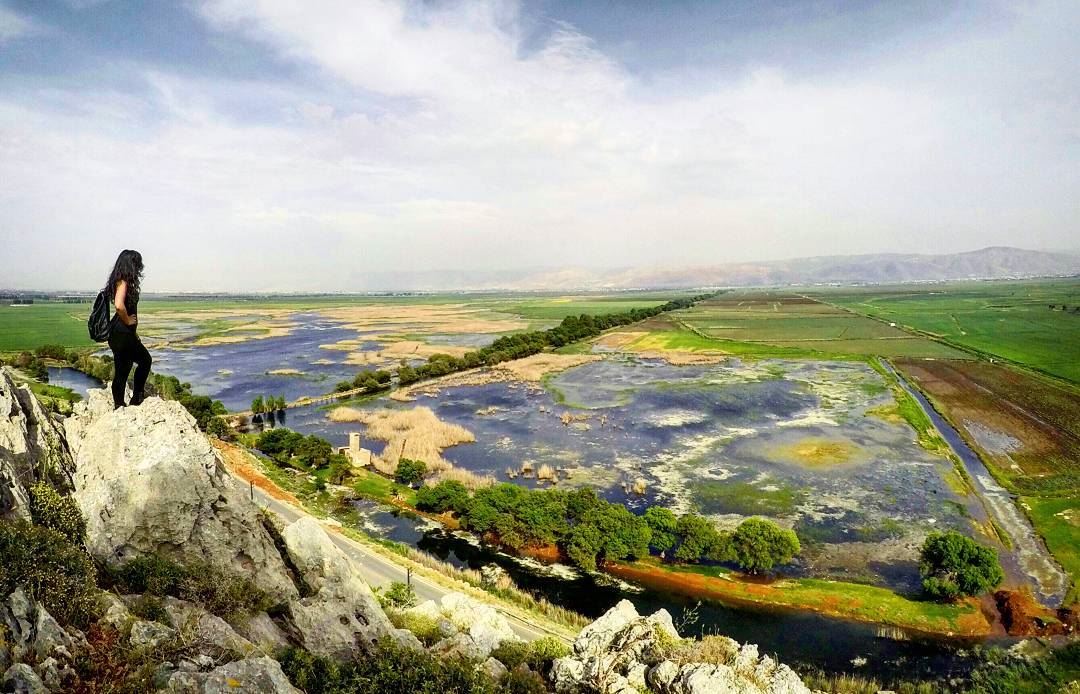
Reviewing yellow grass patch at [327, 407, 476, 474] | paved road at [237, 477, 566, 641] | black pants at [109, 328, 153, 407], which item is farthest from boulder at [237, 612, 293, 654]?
yellow grass patch at [327, 407, 476, 474]

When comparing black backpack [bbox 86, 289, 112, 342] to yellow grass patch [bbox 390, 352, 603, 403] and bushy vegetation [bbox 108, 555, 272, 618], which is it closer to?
bushy vegetation [bbox 108, 555, 272, 618]

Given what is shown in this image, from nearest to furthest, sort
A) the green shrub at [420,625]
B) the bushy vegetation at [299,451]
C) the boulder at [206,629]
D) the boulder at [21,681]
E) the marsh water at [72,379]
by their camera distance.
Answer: the boulder at [21,681], the boulder at [206,629], the green shrub at [420,625], the bushy vegetation at [299,451], the marsh water at [72,379]

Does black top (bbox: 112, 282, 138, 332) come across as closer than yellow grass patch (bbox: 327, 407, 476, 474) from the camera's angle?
Yes

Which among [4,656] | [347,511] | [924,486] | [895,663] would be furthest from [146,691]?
[924,486]

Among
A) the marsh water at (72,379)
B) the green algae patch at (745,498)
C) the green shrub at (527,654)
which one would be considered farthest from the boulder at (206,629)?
the marsh water at (72,379)

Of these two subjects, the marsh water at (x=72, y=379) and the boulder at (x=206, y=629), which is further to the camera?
the marsh water at (x=72, y=379)

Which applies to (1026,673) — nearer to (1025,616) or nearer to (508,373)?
(1025,616)

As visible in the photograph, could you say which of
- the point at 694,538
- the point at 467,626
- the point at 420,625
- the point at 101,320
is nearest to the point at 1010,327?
the point at 694,538

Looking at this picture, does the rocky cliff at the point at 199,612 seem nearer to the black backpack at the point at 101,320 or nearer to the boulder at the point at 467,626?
the boulder at the point at 467,626
